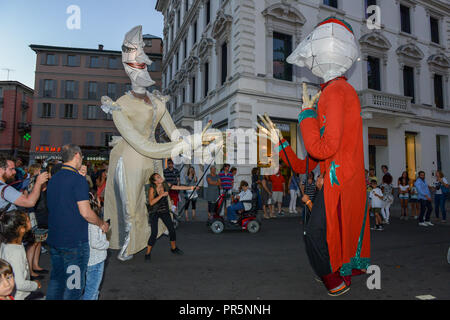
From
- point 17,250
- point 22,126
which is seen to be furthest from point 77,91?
point 17,250

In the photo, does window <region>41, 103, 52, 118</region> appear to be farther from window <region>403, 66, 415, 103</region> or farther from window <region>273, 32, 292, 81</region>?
window <region>403, 66, 415, 103</region>

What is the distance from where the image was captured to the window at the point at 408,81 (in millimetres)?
17234

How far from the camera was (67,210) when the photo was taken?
247 centimetres

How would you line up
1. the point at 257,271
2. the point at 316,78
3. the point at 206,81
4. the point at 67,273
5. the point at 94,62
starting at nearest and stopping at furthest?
the point at 67,273
the point at 257,271
the point at 316,78
the point at 206,81
the point at 94,62

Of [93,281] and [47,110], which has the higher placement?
[47,110]

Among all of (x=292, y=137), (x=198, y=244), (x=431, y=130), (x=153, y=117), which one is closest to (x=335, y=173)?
(x=153, y=117)

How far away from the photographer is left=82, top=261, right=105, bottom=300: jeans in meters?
2.57

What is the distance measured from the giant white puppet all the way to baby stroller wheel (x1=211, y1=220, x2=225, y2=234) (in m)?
3.52

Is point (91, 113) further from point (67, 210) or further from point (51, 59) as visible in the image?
point (67, 210)

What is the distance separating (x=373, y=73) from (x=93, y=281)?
1706 cm

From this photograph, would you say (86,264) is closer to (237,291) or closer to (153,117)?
(237,291)

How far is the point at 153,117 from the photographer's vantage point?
386 cm

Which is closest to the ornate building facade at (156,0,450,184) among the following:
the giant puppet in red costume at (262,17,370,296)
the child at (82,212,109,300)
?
the giant puppet in red costume at (262,17,370,296)
